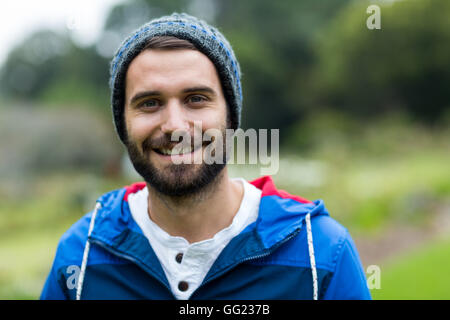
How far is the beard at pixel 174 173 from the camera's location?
2275 millimetres

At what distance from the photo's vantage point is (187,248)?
2273 millimetres

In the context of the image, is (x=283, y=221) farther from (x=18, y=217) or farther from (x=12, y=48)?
(x=12, y=48)

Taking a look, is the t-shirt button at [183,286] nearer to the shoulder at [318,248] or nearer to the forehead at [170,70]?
the shoulder at [318,248]

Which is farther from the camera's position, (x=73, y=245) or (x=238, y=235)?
(x=73, y=245)

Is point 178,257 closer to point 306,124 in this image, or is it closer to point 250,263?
point 250,263

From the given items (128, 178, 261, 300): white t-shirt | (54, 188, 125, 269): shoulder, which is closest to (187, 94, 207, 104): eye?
(128, 178, 261, 300): white t-shirt

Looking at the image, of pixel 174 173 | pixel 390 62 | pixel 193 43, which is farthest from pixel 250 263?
pixel 390 62

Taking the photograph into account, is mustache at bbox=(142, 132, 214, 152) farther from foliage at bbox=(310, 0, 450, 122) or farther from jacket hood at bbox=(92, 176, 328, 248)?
foliage at bbox=(310, 0, 450, 122)

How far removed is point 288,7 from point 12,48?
1866cm

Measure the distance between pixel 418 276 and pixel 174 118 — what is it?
5.20 m

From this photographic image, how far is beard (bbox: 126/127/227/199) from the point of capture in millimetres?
2275
